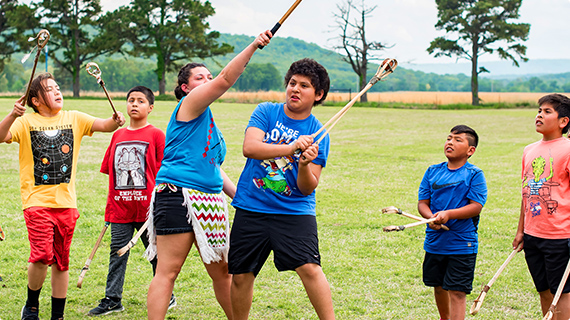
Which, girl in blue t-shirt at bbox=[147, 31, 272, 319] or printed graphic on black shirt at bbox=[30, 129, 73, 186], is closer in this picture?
girl in blue t-shirt at bbox=[147, 31, 272, 319]

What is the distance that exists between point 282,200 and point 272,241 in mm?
266

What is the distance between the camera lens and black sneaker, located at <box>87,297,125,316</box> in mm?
4250

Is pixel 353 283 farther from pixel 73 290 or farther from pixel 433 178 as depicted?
pixel 73 290

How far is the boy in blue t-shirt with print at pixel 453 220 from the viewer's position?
3779 mm

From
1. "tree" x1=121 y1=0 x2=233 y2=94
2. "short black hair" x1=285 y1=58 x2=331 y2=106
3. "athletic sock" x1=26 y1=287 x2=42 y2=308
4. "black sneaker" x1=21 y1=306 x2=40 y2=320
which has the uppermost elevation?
"tree" x1=121 y1=0 x2=233 y2=94

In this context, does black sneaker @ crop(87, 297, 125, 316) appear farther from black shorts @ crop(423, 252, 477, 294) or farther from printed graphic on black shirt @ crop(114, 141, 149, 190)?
black shorts @ crop(423, 252, 477, 294)

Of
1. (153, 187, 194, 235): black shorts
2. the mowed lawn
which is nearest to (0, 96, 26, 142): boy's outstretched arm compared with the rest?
(153, 187, 194, 235): black shorts

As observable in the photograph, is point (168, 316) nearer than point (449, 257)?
No

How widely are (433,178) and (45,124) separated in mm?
2957

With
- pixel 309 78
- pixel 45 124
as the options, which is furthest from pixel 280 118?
pixel 45 124

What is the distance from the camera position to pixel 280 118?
3.49 metres

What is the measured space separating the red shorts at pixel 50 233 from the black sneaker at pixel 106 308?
464mm

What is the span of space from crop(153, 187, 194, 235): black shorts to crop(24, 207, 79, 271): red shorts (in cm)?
108

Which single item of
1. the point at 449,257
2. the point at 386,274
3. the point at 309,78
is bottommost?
the point at 386,274
